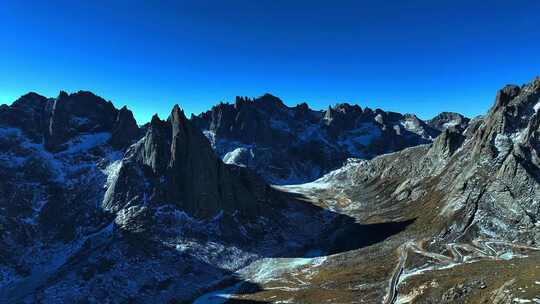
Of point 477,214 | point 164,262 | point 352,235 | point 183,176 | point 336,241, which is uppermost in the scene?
point 183,176

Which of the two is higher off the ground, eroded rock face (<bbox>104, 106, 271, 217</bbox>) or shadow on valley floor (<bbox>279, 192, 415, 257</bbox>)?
eroded rock face (<bbox>104, 106, 271, 217</bbox>)

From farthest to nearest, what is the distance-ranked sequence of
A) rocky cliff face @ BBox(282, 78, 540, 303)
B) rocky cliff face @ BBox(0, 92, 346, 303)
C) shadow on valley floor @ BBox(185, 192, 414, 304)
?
rocky cliff face @ BBox(0, 92, 346, 303)
shadow on valley floor @ BBox(185, 192, 414, 304)
rocky cliff face @ BBox(282, 78, 540, 303)

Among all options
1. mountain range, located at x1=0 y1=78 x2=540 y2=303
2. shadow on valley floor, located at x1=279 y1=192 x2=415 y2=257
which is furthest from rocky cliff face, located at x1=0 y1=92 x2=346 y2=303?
shadow on valley floor, located at x1=279 y1=192 x2=415 y2=257

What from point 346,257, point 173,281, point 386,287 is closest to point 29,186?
point 173,281

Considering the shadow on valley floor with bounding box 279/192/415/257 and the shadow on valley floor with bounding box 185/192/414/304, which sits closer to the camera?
the shadow on valley floor with bounding box 185/192/414/304

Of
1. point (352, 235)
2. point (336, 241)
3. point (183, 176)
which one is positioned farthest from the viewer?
point (183, 176)

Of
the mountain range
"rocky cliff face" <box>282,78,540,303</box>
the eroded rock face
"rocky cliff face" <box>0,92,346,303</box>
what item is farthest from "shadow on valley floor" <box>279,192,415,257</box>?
the eroded rock face

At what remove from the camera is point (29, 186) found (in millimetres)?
185750

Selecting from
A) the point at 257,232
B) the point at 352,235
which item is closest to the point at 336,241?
the point at 352,235

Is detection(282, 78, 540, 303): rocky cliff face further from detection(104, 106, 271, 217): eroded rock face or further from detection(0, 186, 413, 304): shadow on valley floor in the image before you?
detection(104, 106, 271, 217): eroded rock face

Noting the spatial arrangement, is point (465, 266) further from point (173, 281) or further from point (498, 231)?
point (173, 281)

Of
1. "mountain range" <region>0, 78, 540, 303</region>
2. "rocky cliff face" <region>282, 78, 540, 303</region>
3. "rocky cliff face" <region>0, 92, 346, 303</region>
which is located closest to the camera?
"rocky cliff face" <region>282, 78, 540, 303</region>

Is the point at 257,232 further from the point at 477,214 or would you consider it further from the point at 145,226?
the point at 477,214

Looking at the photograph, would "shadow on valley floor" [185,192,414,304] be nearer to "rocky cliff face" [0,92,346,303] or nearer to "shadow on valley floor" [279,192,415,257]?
"shadow on valley floor" [279,192,415,257]
